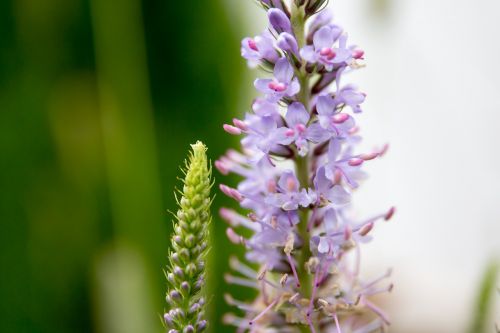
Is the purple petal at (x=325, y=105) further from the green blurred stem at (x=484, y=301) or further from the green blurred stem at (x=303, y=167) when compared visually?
the green blurred stem at (x=484, y=301)

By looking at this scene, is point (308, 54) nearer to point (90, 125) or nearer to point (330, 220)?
point (330, 220)

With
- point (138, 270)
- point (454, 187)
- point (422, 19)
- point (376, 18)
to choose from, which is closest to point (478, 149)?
point (454, 187)

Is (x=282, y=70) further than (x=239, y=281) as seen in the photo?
No

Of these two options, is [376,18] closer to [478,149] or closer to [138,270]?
[138,270]

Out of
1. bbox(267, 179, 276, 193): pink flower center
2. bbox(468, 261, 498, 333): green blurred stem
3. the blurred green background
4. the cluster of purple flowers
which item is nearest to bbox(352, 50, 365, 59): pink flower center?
the cluster of purple flowers

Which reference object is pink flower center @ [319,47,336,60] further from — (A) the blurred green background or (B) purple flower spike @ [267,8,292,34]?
(A) the blurred green background

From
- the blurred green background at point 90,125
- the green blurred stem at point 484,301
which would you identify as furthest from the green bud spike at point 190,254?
the blurred green background at point 90,125

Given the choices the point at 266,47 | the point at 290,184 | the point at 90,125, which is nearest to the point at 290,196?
the point at 290,184
